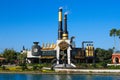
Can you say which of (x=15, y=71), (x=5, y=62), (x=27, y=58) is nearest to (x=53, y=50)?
(x=27, y=58)

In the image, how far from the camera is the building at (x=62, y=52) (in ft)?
407

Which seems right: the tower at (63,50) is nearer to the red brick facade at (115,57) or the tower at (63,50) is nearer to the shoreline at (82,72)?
the red brick facade at (115,57)

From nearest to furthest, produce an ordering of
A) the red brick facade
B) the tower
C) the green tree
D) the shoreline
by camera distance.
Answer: the shoreline, the red brick facade, the tower, the green tree

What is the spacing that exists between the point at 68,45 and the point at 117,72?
3410 cm

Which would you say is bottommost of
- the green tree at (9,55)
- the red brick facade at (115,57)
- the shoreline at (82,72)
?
the shoreline at (82,72)

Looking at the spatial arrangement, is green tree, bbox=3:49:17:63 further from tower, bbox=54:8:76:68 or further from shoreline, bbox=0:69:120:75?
shoreline, bbox=0:69:120:75

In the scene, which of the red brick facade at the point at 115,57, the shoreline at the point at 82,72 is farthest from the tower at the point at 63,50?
the shoreline at the point at 82,72

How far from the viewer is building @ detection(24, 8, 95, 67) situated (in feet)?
407

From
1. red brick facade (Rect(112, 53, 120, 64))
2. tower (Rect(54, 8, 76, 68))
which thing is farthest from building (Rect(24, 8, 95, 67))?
red brick facade (Rect(112, 53, 120, 64))

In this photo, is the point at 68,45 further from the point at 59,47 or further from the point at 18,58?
the point at 18,58

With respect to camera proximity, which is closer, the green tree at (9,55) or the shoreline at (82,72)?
the shoreline at (82,72)

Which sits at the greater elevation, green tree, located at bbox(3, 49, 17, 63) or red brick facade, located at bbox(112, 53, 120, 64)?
green tree, located at bbox(3, 49, 17, 63)

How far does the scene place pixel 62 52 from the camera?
12512 centimetres

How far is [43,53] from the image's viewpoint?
5335 inches
